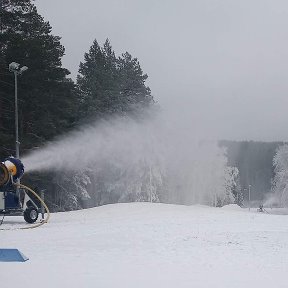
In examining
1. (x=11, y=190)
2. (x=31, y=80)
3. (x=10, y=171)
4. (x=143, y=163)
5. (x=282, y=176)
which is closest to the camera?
(x=10, y=171)

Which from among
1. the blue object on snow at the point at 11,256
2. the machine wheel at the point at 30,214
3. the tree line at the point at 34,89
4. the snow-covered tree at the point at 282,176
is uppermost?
the tree line at the point at 34,89

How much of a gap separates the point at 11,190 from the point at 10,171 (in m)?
0.86

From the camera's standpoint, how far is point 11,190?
732 inches

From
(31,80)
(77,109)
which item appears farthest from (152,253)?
(77,109)

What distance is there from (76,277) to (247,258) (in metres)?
4.08

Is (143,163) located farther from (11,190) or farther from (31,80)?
(11,190)

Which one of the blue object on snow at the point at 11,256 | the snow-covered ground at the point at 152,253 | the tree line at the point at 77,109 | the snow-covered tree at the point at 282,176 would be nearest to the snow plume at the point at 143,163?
the tree line at the point at 77,109

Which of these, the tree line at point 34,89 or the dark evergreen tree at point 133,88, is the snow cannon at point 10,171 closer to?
the tree line at point 34,89

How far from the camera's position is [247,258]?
10.6 m

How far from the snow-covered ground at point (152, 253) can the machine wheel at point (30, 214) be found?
291mm

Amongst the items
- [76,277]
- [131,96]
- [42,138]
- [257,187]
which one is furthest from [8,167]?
[257,187]

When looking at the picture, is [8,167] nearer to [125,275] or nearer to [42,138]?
[125,275]

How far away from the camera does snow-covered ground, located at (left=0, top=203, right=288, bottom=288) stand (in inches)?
332

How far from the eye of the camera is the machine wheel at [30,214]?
1864 centimetres
